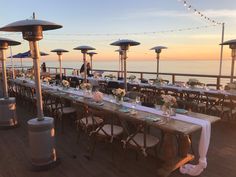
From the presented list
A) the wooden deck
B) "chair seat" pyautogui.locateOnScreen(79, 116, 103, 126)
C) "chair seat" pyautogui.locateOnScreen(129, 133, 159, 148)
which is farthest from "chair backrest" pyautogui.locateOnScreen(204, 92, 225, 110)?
"chair seat" pyautogui.locateOnScreen(79, 116, 103, 126)

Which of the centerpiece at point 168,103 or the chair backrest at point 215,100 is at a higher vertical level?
the centerpiece at point 168,103

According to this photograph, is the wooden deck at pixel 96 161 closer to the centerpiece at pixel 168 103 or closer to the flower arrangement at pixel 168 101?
the centerpiece at pixel 168 103

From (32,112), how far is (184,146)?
18.0 feet

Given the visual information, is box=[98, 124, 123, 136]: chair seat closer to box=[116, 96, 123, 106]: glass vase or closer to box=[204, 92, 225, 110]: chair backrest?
box=[116, 96, 123, 106]: glass vase

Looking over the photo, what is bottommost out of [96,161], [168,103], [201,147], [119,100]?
[96,161]

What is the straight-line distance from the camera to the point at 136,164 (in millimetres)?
3518

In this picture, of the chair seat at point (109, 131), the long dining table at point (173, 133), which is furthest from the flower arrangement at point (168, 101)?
the chair seat at point (109, 131)

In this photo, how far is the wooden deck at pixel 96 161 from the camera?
129 inches

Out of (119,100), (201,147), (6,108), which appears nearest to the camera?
(201,147)

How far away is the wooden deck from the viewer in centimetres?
327

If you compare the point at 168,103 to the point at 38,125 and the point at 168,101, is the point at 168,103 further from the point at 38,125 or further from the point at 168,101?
the point at 38,125

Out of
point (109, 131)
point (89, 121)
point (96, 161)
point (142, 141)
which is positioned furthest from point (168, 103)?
point (89, 121)

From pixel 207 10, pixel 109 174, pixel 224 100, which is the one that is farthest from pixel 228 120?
pixel 207 10

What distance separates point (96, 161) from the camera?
3660mm
